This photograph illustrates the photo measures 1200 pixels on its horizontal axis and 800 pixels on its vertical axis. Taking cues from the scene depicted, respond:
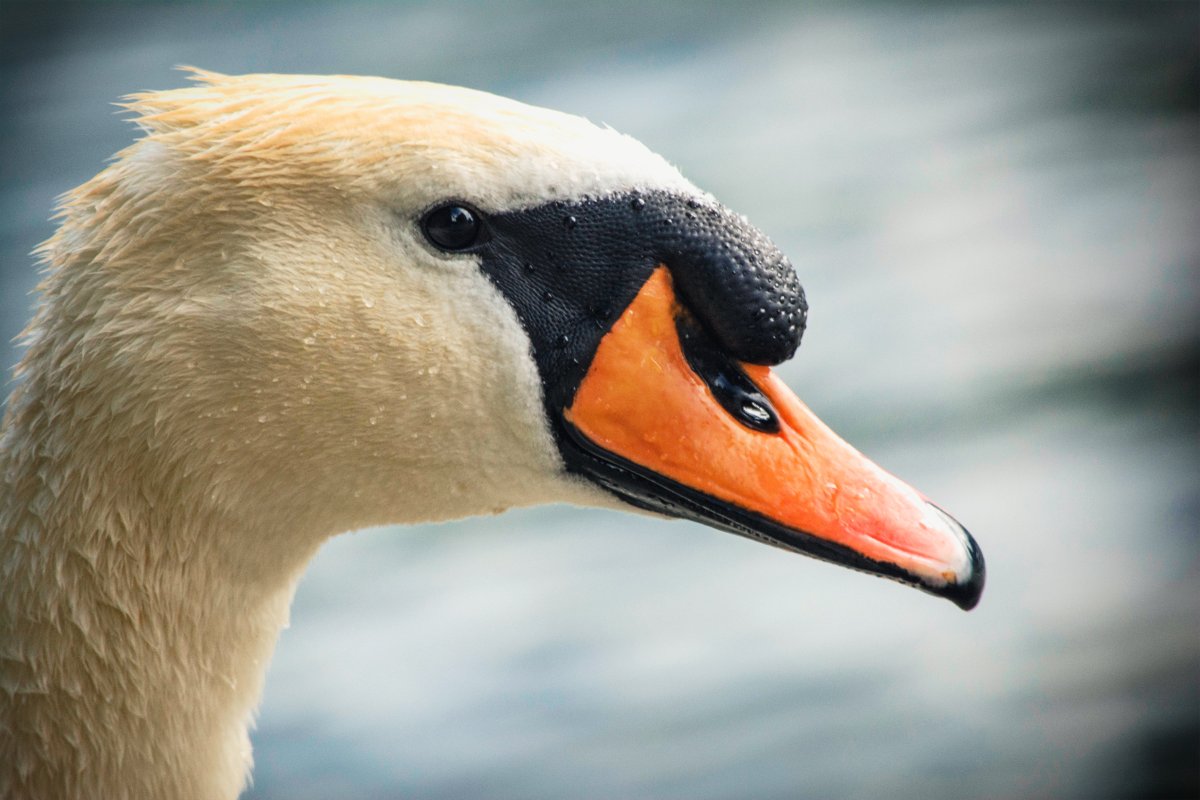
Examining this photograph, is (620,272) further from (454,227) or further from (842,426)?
(842,426)

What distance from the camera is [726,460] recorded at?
2.22 m

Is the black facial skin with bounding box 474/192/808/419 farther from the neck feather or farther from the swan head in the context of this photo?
the neck feather

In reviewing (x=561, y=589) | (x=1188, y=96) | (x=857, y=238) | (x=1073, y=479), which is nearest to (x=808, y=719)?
(x=561, y=589)

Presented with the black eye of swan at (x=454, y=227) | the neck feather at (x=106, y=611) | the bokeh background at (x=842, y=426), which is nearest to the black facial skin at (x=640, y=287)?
the black eye of swan at (x=454, y=227)

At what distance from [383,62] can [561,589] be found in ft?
13.8

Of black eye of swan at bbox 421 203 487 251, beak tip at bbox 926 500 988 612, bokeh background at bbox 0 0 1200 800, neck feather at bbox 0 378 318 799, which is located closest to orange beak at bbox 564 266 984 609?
beak tip at bbox 926 500 988 612

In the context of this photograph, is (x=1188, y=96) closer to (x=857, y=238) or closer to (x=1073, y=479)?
(x=857, y=238)

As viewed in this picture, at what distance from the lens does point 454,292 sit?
2.23 metres

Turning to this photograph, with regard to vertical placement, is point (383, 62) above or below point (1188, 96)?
below

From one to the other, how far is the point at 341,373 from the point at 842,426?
18.7 ft

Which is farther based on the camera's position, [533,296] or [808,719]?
[808,719]

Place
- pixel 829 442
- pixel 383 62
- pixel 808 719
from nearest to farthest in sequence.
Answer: pixel 829 442 → pixel 808 719 → pixel 383 62

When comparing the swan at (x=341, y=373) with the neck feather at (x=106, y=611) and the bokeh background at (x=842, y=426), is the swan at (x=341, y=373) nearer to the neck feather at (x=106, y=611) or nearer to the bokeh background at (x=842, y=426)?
the neck feather at (x=106, y=611)

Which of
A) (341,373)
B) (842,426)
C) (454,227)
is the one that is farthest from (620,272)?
(842,426)
